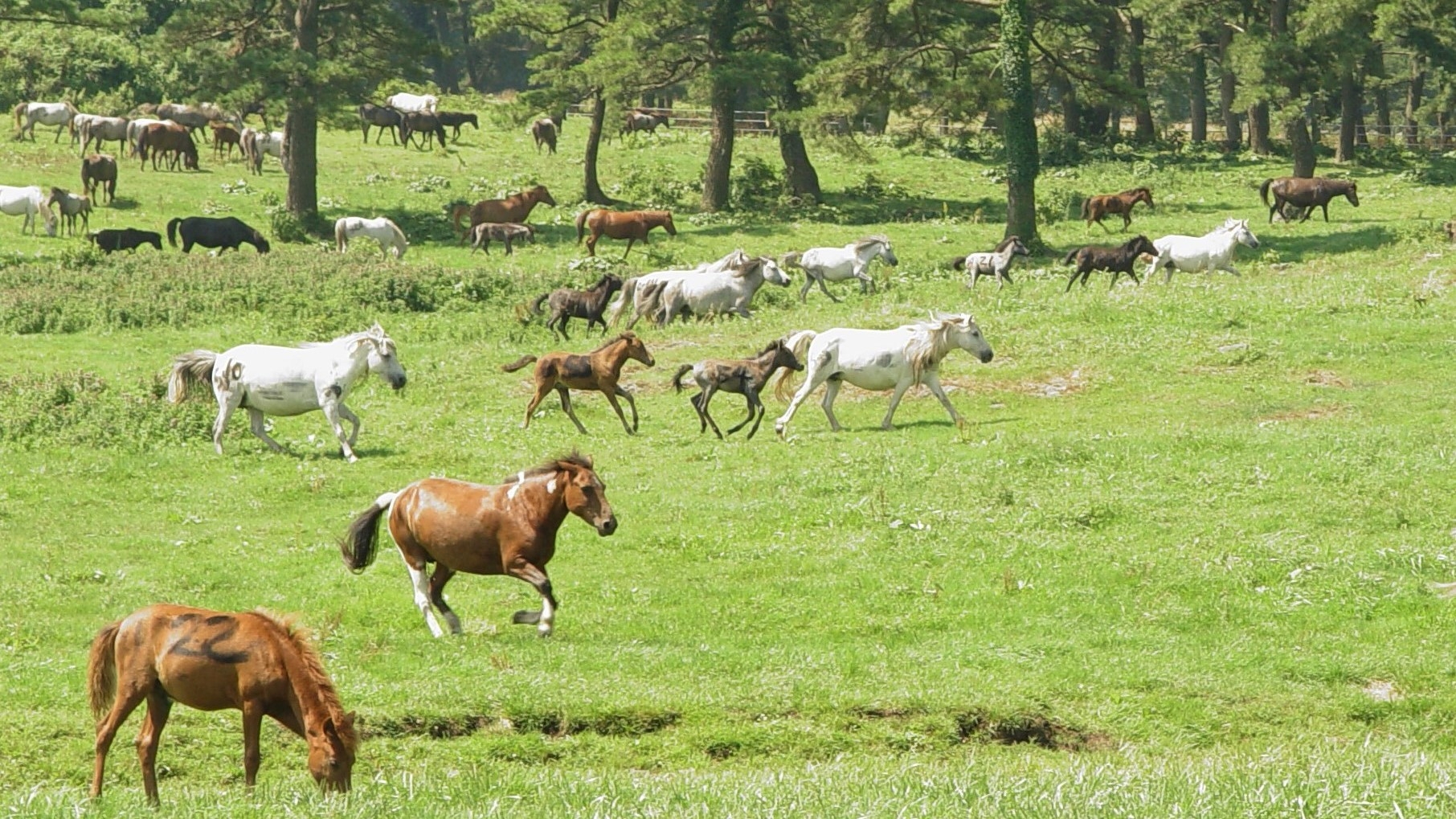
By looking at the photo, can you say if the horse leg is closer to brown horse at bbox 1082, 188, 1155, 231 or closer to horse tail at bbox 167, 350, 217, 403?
horse tail at bbox 167, 350, 217, 403

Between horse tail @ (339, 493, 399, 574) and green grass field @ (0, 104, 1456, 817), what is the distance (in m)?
0.74

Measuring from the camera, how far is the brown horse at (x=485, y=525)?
15062 millimetres

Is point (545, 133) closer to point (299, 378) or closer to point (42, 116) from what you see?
point (42, 116)

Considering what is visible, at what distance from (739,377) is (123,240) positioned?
882 inches

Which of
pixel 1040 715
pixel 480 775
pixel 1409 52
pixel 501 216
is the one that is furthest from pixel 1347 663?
pixel 1409 52

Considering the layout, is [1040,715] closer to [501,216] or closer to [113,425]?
[113,425]

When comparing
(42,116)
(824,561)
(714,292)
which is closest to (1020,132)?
(714,292)

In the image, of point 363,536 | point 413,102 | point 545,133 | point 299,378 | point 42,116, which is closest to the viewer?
point 363,536

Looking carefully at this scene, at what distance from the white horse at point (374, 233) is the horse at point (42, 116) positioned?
56.7ft

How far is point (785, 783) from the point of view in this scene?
33.8 feet

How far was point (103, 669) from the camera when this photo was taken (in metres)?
11.1

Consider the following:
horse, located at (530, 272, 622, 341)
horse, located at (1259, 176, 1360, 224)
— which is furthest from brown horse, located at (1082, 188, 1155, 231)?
horse, located at (530, 272, 622, 341)

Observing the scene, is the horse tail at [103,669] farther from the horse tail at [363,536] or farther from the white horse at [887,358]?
the white horse at [887,358]

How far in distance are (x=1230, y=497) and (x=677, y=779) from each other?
10.9 meters
